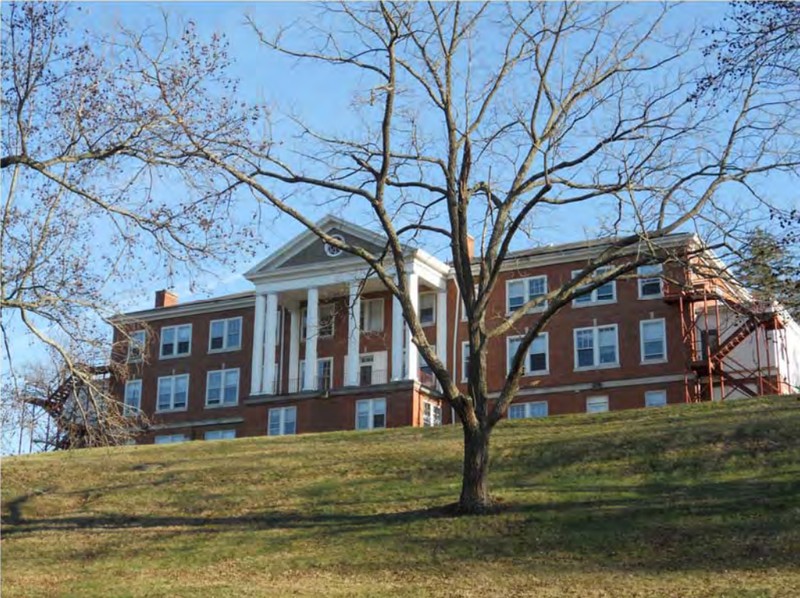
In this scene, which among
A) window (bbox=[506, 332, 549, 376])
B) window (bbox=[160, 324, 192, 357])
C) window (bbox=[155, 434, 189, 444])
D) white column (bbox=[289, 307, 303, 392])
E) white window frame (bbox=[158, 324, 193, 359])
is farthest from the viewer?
white window frame (bbox=[158, 324, 193, 359])

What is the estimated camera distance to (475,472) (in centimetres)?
2045

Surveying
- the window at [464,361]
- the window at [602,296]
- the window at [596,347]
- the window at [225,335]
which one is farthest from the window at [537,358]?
the window at [225,335]

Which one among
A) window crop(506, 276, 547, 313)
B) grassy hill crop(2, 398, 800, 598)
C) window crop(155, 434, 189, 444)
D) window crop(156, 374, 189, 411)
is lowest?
grassy hill crop(2, 398, 800, 598)

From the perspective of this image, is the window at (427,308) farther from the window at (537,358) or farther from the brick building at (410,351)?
the window at (537,358)

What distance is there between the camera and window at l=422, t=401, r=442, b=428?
48562mm

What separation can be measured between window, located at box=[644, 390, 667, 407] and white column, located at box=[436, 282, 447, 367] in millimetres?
8997

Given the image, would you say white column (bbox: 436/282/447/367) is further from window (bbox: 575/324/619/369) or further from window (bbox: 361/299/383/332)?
window (bbox: 575/324/619/369)

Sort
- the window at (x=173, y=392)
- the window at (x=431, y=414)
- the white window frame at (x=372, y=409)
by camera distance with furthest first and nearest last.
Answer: the window at (x=173, y=392) → the window at (x=431, y=414) → the white window frame at (x=372, y=409)

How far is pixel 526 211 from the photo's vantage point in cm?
2086

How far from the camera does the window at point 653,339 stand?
45156 millimetres

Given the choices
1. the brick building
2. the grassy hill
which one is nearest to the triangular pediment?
the brick building

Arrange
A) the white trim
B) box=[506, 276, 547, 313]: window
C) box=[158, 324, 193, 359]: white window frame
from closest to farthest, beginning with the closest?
box=[506, 276, 547, 313]: window → the white trim → box=[158, 324, 193, 359]: white window frame

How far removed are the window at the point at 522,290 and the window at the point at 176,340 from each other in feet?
58.5

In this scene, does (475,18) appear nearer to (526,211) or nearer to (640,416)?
(526,211)
